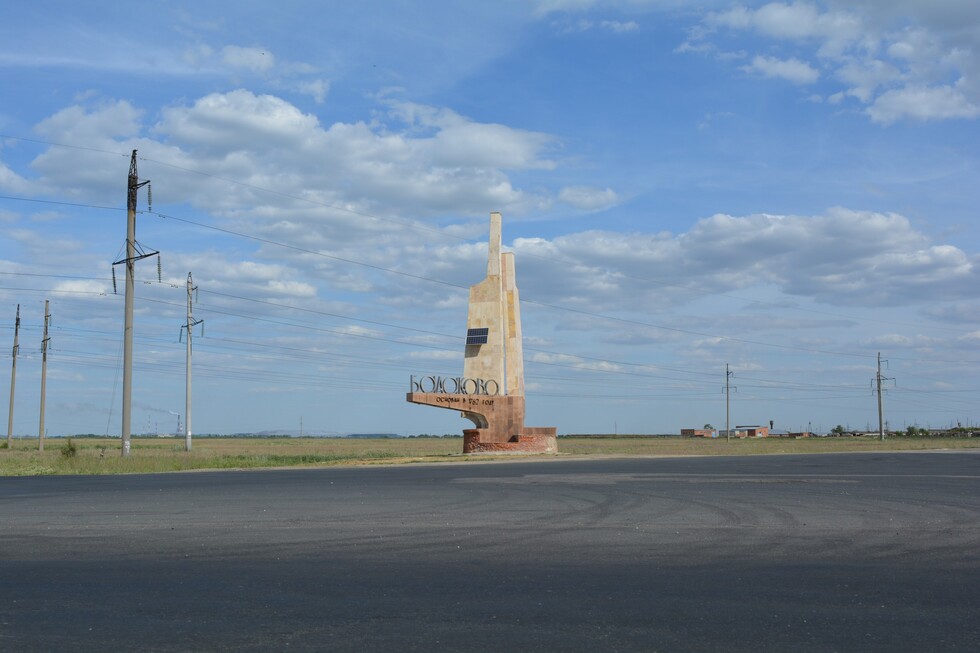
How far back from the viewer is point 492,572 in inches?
428

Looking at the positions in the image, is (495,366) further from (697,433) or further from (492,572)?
(697,433)

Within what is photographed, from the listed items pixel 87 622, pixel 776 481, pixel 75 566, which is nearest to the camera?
pixel 87 622

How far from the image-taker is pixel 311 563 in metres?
11.6

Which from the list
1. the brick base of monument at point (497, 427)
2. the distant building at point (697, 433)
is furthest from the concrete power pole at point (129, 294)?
the distant building at point (697, 433)

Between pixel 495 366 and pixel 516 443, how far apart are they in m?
4.45

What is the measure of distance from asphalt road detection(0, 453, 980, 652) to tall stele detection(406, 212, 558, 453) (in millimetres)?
29453

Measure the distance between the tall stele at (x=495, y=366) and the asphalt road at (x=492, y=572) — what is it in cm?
2945

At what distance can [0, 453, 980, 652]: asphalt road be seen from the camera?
7.68 meters

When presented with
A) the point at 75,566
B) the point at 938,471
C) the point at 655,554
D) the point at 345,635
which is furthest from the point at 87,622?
the point at 938,471

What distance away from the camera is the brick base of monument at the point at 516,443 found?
5112cm

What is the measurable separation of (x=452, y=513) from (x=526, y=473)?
1378 cm

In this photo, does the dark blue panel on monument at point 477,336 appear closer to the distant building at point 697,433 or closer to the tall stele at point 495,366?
the tall stele at point 495,366

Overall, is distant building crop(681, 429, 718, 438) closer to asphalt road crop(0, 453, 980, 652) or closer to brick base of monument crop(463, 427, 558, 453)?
brick base of monument crop(463, 427, 558, 453)

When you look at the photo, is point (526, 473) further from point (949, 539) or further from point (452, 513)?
point (949, 539)
